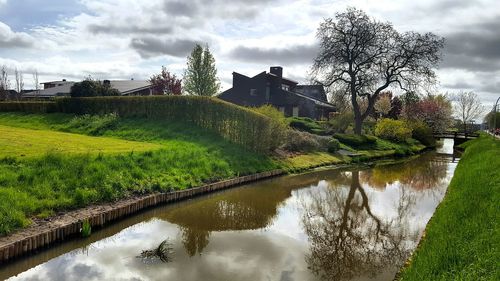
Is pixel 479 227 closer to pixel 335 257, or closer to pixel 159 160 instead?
pixel 335 257

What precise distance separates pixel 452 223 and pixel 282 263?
4254 millimetres

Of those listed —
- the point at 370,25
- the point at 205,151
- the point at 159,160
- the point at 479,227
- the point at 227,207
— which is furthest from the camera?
the point at 370,25

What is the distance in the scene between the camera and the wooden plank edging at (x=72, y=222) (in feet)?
29.3

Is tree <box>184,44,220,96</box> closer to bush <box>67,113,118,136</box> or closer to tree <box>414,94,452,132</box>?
bush <box>67,113,118,136</box>

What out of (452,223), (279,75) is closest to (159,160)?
(452,223)

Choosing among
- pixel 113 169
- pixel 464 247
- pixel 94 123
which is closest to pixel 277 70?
pixel 94 123

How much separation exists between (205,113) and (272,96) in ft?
118

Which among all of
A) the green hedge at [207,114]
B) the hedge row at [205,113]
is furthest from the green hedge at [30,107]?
the green hedge at [207,114]

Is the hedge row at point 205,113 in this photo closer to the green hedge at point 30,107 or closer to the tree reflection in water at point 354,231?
the green hedge at point 30,107

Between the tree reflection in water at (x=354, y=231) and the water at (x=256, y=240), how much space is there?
0.03 metres

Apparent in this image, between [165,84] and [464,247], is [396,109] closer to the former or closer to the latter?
[165,84]

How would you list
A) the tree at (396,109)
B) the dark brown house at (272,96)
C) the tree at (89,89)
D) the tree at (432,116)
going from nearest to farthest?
the tree at (89,89) < the dark brown house at (272,96) < the tree at (432,116) < the tree at (396,109)

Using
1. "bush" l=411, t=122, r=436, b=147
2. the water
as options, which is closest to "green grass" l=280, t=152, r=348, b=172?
the water

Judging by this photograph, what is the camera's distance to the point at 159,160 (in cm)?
1680
